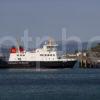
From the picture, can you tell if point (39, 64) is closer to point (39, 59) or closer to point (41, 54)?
point (39, 59)

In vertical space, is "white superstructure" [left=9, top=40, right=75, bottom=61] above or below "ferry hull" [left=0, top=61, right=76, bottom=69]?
above

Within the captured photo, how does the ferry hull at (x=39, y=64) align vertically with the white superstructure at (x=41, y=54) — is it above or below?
below

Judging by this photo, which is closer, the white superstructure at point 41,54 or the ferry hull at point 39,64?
the ferry hull at point 39,64

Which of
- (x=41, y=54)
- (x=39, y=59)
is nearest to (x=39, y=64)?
(x=39, y=59)

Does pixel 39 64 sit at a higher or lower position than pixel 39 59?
lower

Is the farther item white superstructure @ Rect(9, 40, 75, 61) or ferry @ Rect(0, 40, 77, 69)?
white superstructure @ Rect(9, 40, 75, 61)

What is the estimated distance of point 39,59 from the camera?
145 m

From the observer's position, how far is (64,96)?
65.3 m

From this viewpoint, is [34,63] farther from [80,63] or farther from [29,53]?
[80,63]

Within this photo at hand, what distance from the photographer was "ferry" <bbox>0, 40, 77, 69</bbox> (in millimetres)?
143000

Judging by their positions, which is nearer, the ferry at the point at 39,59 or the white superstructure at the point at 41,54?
the ferry at the point at 39,59

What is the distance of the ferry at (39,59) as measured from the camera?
143 m

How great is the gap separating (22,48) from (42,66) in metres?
10.5

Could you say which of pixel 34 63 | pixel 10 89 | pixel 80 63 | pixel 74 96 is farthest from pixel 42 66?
pixel 74 96
